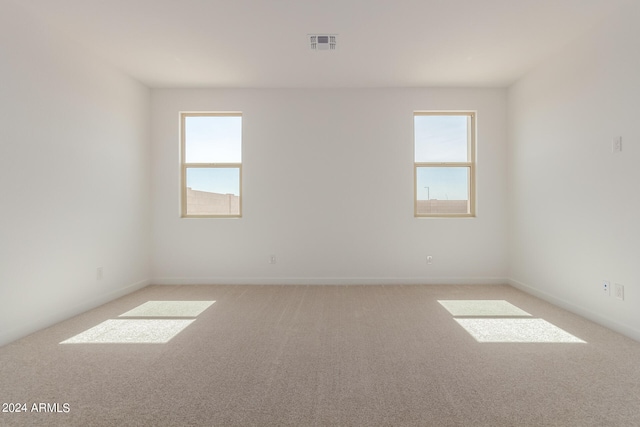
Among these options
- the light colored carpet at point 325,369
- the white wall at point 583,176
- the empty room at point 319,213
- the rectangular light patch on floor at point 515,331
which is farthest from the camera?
the white wall at point 583,176

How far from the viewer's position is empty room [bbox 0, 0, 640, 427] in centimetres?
192

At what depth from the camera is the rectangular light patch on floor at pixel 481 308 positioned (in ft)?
10.6

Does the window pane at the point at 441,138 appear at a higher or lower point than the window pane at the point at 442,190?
higher

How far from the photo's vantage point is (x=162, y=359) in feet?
7.36

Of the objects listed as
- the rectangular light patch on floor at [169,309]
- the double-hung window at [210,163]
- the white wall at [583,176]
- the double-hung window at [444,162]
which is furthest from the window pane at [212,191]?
the white wall at [583,176]

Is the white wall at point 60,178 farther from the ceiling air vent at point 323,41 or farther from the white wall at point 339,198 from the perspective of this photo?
the ceiling air vent at point 323,41

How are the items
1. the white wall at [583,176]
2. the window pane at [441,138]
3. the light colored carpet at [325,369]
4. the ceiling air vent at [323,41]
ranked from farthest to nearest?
the window pane at [441,138] → the ceiling air vent at [323,41] → the white wall at [583,176] → the light colored carpet at [325,369]

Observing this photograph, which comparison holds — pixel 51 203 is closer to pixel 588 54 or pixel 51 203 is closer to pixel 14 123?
pixel 14 123

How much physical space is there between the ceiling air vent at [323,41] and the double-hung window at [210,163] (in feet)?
5.94

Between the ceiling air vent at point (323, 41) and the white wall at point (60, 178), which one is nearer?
the white wall at point (60, 178)

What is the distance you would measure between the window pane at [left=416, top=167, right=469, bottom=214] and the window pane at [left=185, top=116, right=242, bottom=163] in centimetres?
276

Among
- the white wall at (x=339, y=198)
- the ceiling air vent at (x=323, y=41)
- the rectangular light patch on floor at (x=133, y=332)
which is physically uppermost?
the ceiling air vent at (x=323, y=41)

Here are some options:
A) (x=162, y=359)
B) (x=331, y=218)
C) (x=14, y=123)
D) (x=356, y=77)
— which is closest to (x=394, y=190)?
(x=331, y=218)

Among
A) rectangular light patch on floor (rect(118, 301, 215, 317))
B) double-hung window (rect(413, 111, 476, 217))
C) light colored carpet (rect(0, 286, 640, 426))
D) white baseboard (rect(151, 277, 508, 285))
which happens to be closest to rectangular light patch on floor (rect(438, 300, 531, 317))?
light colored carpet (rect(0, 286, 640, 426))
